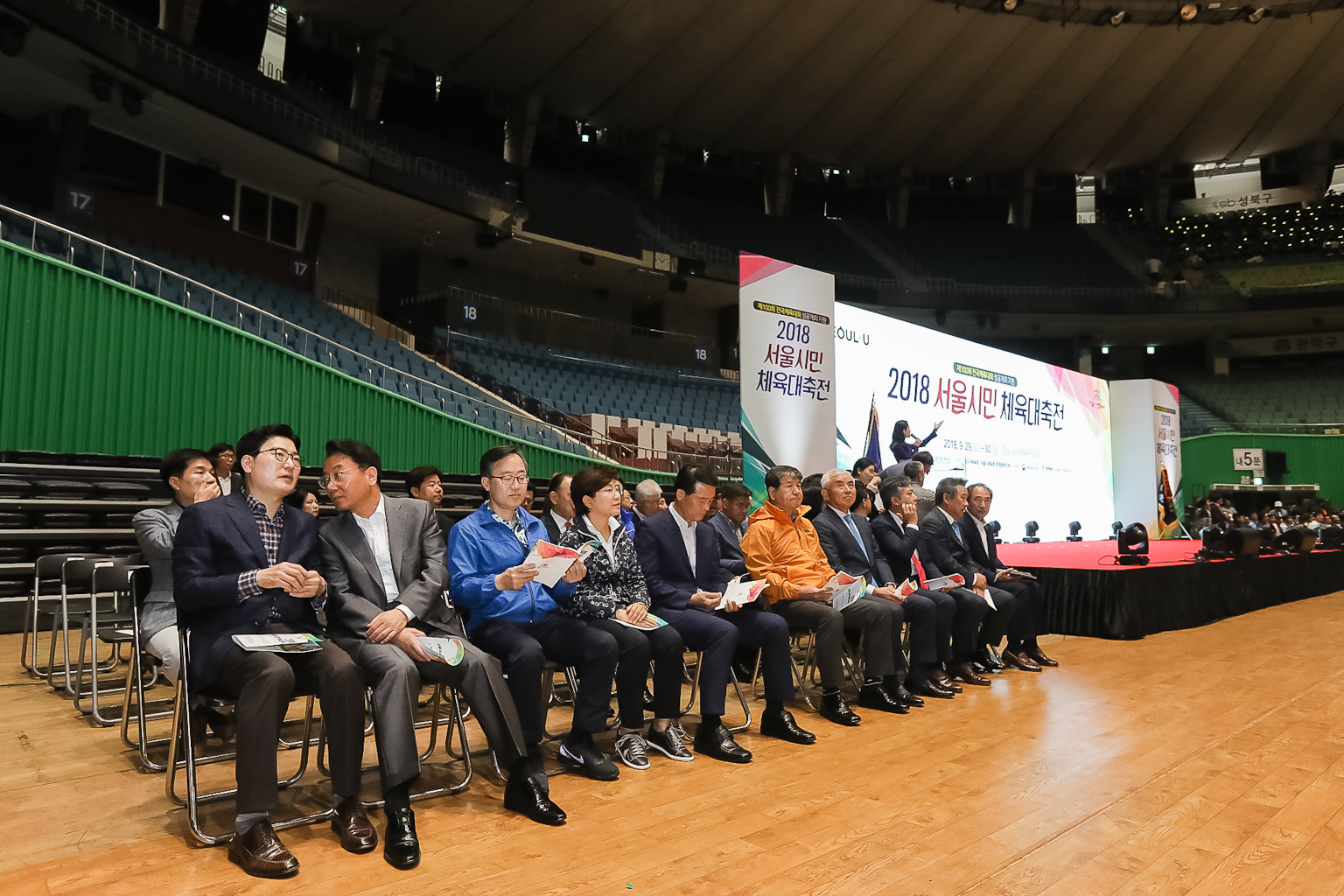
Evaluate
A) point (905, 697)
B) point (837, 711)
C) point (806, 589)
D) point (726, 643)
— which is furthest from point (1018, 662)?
point (726, 643)

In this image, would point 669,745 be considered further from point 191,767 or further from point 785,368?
point 785,368

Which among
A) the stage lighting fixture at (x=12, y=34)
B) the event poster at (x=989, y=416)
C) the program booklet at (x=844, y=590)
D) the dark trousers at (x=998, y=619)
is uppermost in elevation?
the stage lighting fixture at (x=12, y=34)

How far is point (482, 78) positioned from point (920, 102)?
966 centimetres

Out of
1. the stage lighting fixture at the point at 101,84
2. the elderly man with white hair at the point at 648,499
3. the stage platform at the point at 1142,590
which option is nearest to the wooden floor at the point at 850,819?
the elderly man with white hair at the point at 648,499

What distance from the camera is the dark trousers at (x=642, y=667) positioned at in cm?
335

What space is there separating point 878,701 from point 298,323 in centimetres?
1041

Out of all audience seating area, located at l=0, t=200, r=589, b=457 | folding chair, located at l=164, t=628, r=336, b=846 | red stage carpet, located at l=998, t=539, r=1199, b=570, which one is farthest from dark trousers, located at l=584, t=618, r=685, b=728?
audience seating area, located at l=0, t=200, r=589, b=457

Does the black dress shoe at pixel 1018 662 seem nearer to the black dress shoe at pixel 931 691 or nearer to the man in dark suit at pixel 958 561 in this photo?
the man in dark suit at pixel 958 561

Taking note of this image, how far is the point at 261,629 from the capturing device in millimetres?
2631

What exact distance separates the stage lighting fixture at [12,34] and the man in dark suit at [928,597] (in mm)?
9757

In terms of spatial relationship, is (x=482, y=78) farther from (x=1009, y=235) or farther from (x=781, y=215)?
(x=1009, y=235)

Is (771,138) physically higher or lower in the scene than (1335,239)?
higher

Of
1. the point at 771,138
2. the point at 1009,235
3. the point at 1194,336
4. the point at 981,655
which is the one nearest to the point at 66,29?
the point at 981,655

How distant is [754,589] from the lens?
150 inches
